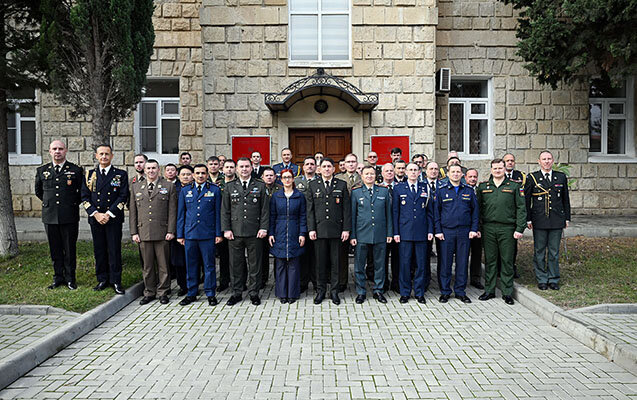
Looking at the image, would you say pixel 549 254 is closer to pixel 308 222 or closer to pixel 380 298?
pixel 380 298

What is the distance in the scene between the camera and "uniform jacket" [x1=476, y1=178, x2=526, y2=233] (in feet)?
22.7

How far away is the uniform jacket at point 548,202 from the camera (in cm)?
710

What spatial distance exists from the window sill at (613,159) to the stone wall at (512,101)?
0.39 feet

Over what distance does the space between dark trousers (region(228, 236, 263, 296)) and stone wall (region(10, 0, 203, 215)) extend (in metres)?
6.48

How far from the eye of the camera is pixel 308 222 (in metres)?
6.99

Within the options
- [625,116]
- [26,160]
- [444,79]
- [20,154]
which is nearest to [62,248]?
[26,160]

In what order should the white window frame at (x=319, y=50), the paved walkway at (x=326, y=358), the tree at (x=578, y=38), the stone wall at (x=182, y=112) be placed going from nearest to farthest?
the paved walkway at (x=326, y=358) < the tree at (x=578, y=38) < the white window frame at (x=319, y=50) < the stone wall at (x=182, y=112)

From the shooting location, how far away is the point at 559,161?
13133mm

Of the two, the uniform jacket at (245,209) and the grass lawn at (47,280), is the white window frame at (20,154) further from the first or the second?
the uniform jacket at (245,209)

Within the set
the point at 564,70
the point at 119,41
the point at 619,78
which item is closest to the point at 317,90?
the point at 119,41

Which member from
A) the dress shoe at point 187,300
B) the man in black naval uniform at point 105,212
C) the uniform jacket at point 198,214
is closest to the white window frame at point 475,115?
the uniform jacket at point 198,214

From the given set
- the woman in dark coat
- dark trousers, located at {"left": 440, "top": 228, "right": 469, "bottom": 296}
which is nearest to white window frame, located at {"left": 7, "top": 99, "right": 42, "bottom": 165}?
the woman in dark coat

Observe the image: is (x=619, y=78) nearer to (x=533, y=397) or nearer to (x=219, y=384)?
(x=533, y=397)

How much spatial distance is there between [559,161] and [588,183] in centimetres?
110
